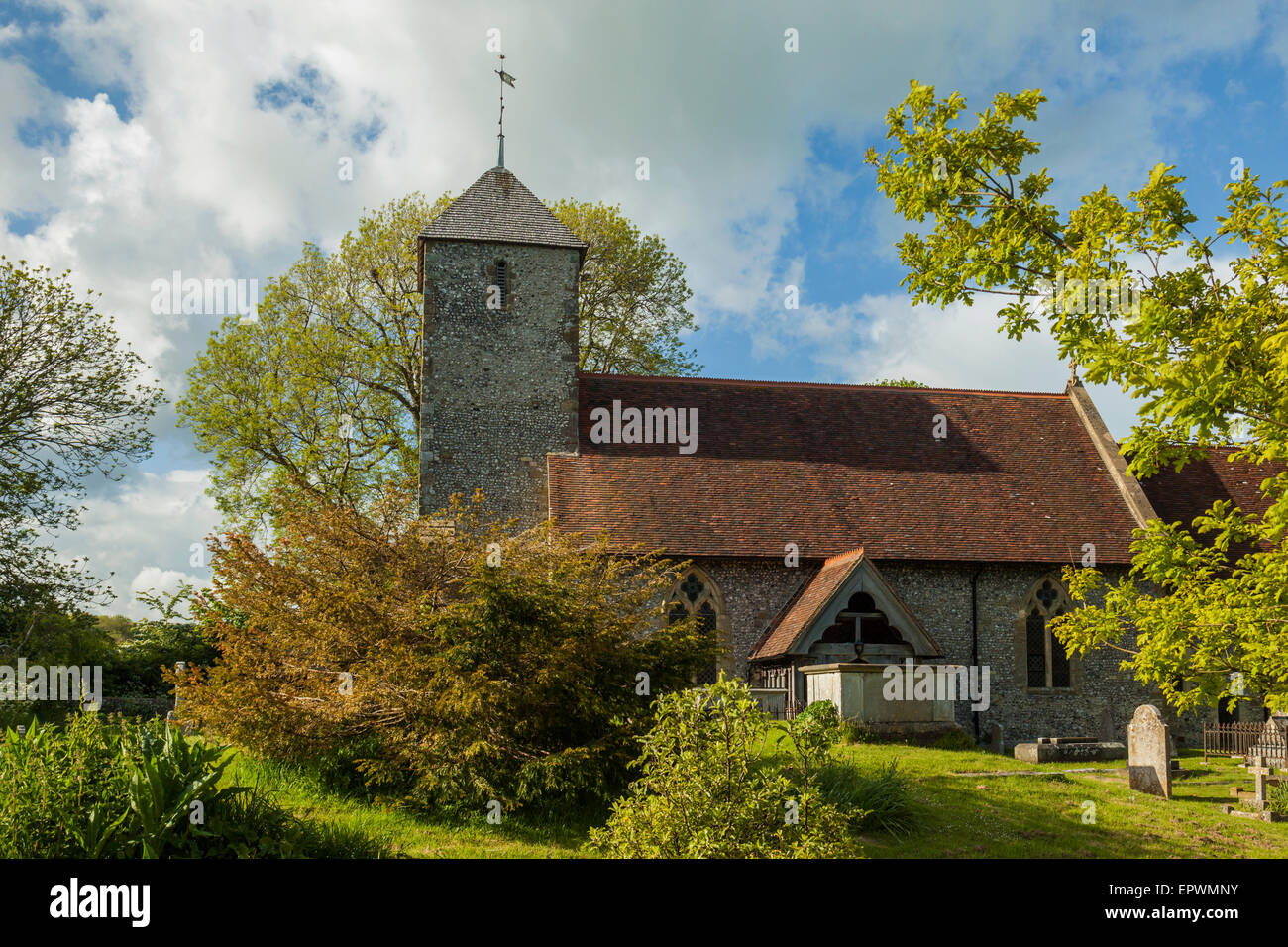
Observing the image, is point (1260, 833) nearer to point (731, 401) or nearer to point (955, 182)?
point (955, 182)

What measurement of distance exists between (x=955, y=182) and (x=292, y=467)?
21.1m

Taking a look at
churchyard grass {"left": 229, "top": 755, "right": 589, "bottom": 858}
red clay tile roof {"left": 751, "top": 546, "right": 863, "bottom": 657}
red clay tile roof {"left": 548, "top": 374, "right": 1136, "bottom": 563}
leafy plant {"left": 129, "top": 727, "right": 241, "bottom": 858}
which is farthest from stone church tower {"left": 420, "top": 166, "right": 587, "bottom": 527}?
leafy plant {"left": 129, "top": 727, "right": 241, "bottom": 858}

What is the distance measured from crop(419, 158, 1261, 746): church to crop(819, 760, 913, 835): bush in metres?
5.65

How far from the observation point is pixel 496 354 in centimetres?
2178

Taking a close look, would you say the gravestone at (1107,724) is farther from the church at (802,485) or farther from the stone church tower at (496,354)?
the stone church tower at (496,354)

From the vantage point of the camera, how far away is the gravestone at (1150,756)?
496 inches

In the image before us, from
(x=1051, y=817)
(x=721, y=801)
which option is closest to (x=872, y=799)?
(x=1051, y=817)

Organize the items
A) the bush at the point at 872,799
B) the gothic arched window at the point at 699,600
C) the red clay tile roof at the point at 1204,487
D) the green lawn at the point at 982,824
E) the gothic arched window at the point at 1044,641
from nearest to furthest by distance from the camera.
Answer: the green lawn at the point at 982,824, the bush at the point at 872,799, the gothic arched window at the point at 699,600, the gothic arched window at the point at 1044,641, the red clay tile roof at the point at 1204,487

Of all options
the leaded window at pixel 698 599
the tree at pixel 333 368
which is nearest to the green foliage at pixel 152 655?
the tree at pixel 333 368

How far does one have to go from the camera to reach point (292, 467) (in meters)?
26.2

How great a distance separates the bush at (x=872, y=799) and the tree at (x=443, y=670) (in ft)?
6.89

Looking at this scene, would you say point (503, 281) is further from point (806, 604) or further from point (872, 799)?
point (872, 799)

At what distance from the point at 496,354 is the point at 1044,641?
527 inches
